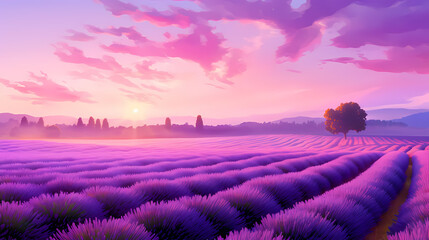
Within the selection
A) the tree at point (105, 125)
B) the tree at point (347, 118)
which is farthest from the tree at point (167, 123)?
the tree at point (347, 118)

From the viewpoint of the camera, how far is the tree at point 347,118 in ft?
230

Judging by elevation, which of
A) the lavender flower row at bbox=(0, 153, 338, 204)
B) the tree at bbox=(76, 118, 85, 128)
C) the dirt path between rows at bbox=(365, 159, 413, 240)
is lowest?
the dirt path between rows at bbox=(365, 159, 413, 240)

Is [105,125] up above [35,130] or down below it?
above

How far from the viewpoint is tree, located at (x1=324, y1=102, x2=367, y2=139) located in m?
70.0

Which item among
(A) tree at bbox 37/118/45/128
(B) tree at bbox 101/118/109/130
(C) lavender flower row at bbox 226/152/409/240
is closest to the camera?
(C) lavender flower row at bbox 226/152/409/240

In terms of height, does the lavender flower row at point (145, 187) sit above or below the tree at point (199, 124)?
below

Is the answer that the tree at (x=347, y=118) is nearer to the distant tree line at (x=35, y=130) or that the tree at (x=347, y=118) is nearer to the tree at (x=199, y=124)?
the tree at (x=199, y=124)

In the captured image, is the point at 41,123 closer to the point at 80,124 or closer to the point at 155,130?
the point at 80,124

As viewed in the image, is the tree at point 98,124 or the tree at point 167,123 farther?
the tree at point 98,124

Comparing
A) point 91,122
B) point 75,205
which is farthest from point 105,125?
Result: point 75,205

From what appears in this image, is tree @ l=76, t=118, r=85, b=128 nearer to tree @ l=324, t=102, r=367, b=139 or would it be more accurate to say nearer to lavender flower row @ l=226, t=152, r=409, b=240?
tree @ l=324, t=102, r=367, b=139

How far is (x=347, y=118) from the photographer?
2761 inches

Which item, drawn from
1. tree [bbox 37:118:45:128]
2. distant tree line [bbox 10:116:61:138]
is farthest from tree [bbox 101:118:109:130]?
tree [bbox 37:118:45:128]

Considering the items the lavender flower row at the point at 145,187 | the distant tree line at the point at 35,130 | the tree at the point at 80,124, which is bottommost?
the lavender flower row at the point at 145,187
